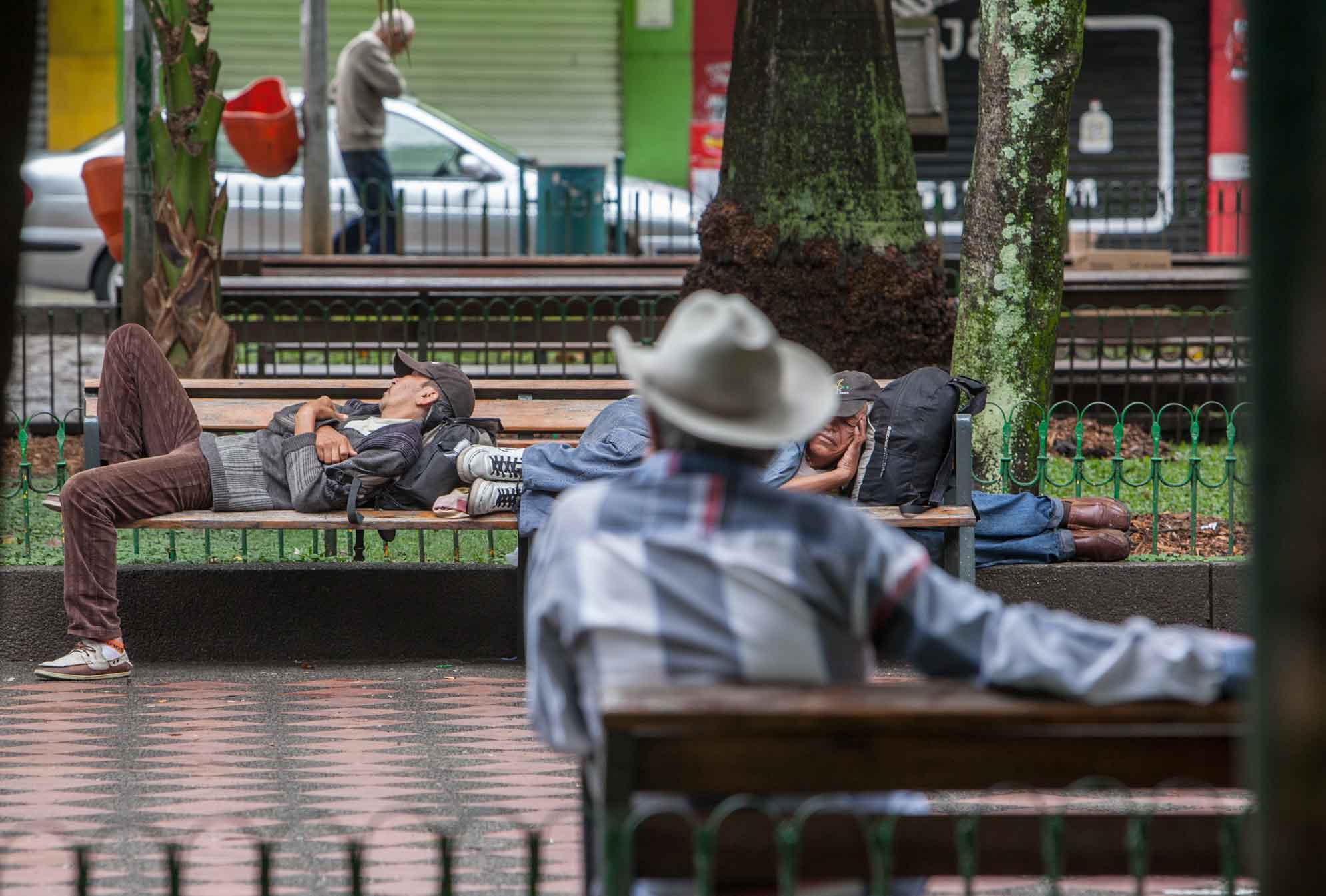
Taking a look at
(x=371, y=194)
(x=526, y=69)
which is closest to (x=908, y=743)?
(x=371, y=194)

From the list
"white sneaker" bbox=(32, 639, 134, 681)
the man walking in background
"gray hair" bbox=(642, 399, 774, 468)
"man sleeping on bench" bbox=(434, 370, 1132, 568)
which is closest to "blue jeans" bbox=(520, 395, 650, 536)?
"man sleeping on bench" bbox=(434, 370, 1132, 568)

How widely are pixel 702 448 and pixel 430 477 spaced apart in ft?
13.6

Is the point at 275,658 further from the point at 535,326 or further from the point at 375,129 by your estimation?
the point at 375,129

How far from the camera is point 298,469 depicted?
6949 mm

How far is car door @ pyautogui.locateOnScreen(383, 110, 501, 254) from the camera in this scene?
612 inches

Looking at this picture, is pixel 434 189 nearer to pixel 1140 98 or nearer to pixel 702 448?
pixel 1140 98

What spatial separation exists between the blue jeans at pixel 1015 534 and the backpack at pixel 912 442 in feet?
0.83

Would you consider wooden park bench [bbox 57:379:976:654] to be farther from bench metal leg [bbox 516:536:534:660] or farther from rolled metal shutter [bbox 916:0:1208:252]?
rolled metal shutter [bbox 916:0:1208:252]

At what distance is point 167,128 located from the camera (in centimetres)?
919

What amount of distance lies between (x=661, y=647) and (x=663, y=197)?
13.6 m

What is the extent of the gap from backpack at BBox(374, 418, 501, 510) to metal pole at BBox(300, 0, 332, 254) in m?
7.71

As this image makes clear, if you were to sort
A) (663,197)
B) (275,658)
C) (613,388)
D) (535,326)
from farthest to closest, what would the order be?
(663,197) < (535,326) < (613,388) < (275,658)

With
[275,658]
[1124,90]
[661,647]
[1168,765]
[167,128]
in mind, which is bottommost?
[275,658]

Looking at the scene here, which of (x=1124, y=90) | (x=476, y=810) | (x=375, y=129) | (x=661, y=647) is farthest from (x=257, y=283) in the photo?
(x=1124, y=90)
